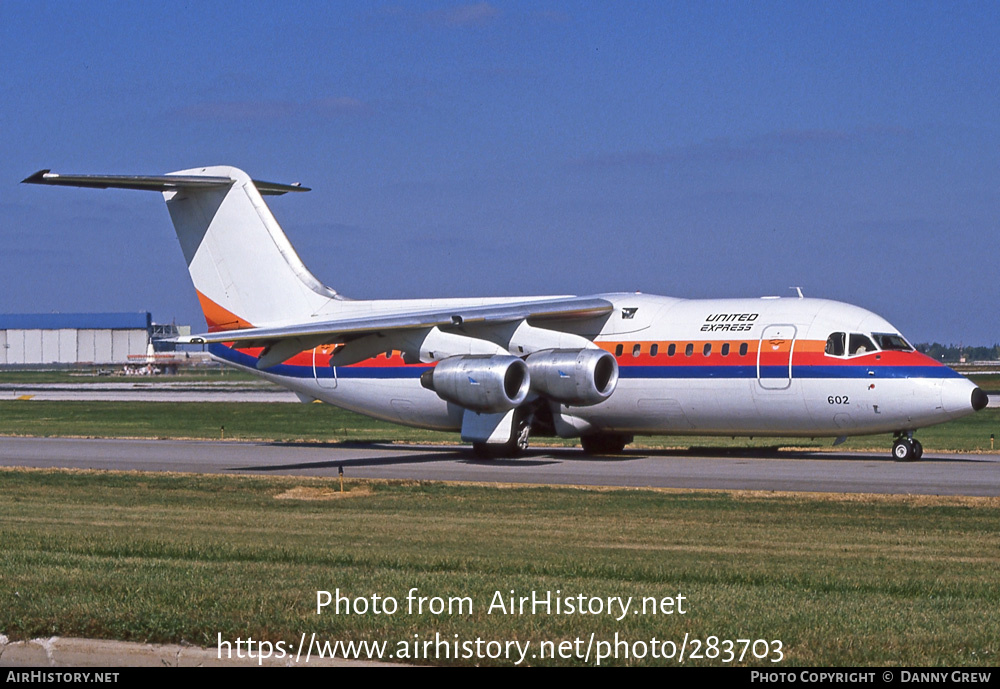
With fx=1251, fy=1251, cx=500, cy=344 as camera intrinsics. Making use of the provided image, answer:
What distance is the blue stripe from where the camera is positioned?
25344mm

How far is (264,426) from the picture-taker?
45.3 meters

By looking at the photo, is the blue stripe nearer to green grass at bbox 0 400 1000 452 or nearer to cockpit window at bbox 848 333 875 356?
cockpit window at bbox 848 333 875 356

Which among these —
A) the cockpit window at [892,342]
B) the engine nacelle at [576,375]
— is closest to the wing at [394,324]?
the engine nacelle at [576,375]

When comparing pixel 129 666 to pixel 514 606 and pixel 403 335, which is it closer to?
pixel 514 606

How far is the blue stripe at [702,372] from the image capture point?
25.3m

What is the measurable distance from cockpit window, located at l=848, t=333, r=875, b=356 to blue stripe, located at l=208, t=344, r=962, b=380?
1.27 ft

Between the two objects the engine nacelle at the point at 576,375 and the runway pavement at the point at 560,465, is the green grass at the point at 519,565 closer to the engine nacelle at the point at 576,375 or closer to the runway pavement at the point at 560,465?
the runway pavement at the point at 560,465

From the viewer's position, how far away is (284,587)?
33.3ft

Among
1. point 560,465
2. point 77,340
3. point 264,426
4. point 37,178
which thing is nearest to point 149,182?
point 37,178

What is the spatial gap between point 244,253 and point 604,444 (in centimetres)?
1058

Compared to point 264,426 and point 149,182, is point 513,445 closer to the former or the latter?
point 149,182

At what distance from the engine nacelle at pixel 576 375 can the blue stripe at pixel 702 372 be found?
2.95ft

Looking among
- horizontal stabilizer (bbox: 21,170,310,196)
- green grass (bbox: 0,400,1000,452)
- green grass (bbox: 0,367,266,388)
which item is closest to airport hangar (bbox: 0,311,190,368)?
green grass (bbox: 0,367,266,388)
